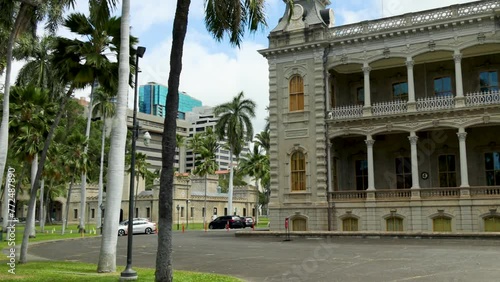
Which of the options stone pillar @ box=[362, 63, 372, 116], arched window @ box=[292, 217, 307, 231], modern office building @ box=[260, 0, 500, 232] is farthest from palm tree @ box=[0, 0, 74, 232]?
stone pillar @ box=[362, 63, 372, 116]

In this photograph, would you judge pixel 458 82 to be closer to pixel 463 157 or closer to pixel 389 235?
pixel 463 157

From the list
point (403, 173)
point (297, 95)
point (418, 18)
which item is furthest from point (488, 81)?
point (297, 95)

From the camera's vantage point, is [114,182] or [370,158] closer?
[114,182]

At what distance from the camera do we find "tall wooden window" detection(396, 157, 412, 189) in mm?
32000

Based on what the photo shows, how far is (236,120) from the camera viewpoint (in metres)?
52.3

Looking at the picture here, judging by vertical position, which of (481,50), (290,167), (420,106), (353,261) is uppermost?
(481,50)

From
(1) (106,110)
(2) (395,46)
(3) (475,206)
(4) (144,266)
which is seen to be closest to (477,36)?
(2) (395,46)

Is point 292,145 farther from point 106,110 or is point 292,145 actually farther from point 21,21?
point 106,110

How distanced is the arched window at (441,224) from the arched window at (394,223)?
74.9 inches

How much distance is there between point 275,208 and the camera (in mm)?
32500

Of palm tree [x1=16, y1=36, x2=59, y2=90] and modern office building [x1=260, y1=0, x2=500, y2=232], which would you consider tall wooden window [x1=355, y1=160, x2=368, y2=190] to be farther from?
palm tree [x1=16, y1=36, x2=59, y2=90]

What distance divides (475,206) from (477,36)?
959cm

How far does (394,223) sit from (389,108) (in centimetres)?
710

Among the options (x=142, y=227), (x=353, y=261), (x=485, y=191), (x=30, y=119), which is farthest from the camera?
(x=142, y=227)
